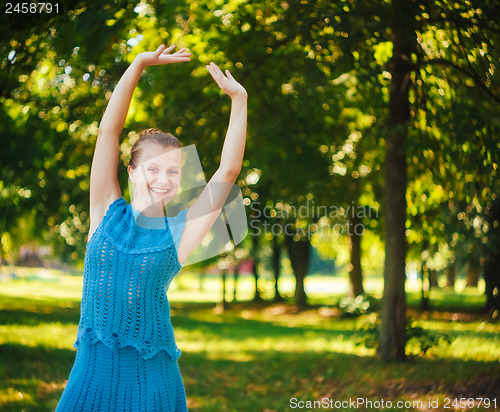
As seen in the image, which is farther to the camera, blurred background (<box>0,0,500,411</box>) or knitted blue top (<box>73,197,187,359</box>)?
blurred background (<box>0,0,500,411</box>)

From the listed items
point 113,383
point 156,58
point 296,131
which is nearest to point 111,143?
point 156,58

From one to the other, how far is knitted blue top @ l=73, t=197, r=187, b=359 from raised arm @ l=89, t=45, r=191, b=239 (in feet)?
0.54

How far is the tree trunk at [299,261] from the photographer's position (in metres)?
26.2

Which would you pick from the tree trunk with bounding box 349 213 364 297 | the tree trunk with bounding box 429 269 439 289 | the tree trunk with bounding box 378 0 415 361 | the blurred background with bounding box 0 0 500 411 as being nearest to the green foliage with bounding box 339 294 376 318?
the blurred background with bounding box 0 0 500 411

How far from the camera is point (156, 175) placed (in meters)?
2.27

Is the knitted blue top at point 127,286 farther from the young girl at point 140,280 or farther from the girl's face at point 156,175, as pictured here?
the girl's face at point 156,175

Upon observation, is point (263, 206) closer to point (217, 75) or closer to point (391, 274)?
point (391, 274)

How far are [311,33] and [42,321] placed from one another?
12.1 metres

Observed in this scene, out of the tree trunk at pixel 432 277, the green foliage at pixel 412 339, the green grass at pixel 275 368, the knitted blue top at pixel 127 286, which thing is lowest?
the tree trunk at pixel 432 277

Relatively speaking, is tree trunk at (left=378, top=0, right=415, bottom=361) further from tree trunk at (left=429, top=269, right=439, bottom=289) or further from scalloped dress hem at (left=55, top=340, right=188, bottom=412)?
tree trunk at (left=429, top=269, right=439, bottom=289)

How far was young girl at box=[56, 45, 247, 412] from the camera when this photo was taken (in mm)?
2162

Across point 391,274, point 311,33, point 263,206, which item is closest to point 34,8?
point 311,33

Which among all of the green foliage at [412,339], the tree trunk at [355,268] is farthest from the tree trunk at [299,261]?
the green foliage at [412,339]

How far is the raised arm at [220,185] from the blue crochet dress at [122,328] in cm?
6
